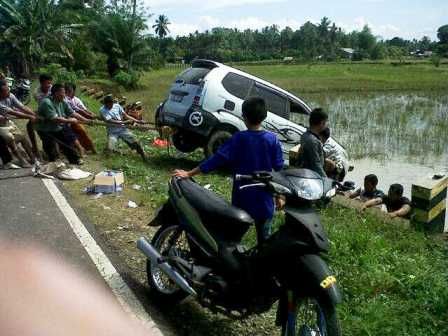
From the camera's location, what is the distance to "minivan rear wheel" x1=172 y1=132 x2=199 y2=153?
34.3ft

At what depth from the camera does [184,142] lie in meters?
10.7

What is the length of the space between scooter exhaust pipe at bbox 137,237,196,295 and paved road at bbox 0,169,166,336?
368 millimetres

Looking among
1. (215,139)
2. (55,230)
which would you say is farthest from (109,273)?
(215,139)

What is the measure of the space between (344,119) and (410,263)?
16.3 m

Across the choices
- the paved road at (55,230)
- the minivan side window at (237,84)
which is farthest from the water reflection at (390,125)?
the paved road at (55,230)

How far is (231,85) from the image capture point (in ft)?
31.6

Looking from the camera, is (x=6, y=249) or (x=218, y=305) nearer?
(x=218, y=305)

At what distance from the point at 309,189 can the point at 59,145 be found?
22.8 feet

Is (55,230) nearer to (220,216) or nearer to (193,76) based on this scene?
(220,216)

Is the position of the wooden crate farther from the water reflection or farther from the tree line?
the tree line

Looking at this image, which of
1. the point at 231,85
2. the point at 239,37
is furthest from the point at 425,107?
the point at 239,37

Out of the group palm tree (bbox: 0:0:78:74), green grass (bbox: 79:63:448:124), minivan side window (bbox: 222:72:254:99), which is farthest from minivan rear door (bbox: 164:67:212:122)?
palm tree (bbox: 0:0:78:74)

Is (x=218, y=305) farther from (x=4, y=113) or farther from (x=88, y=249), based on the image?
(x=4, y=113)

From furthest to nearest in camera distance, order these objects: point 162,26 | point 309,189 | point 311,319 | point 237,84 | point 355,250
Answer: point 162,26 < point 237,84 < point 355,250 < point 311,319 < point 309,189
